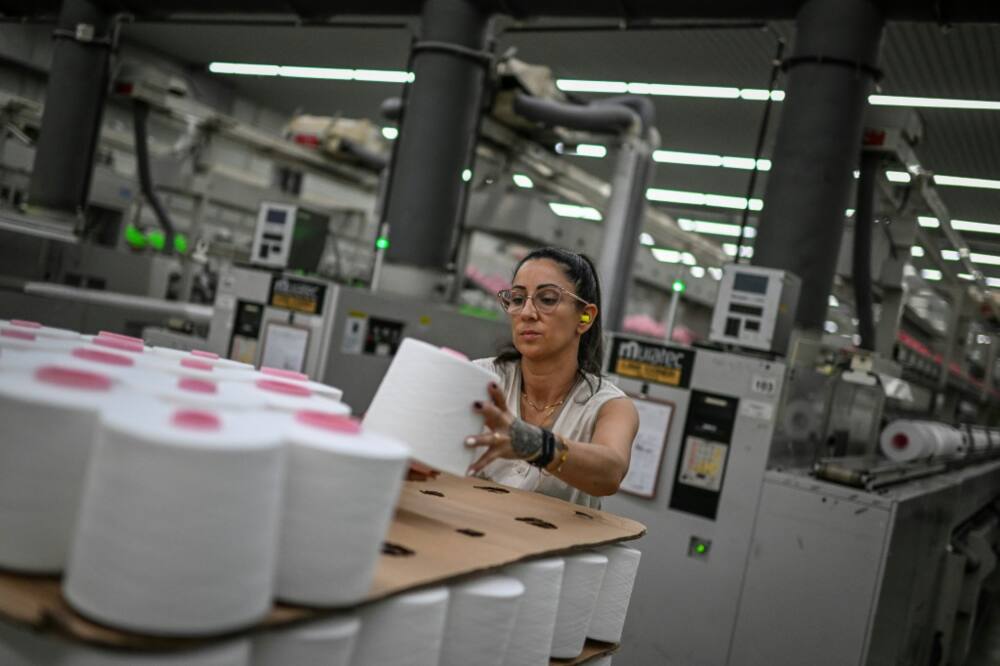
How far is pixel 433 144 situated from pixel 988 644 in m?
5.44

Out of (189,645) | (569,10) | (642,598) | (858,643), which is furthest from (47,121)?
(189,645)

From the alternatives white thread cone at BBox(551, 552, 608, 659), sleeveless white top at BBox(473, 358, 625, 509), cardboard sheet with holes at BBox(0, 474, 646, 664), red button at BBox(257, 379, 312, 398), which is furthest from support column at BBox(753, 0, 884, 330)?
red button at BBox(257, 379, 312, 398)

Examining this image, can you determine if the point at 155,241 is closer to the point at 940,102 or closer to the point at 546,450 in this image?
the point at 940,102

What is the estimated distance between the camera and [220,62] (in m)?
13.0

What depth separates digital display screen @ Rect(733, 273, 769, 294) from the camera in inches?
148

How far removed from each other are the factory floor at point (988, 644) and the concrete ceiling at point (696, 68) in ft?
15.8

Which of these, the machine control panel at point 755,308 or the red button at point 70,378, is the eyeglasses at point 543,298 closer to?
the red button at point 70,378

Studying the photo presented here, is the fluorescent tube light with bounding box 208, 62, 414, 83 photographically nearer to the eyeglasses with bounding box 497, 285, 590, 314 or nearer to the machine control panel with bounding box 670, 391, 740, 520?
the machine control panel with bounding box 670, 391, 740, 520

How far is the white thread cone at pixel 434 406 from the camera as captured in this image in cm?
135

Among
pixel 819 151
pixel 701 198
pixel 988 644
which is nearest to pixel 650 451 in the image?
pixel 819 151

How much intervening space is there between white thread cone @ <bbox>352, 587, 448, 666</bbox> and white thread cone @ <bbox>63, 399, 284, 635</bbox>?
0.88ft

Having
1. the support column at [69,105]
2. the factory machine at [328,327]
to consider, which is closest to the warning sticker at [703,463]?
the factory machine at [328,327]

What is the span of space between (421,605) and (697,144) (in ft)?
36.6

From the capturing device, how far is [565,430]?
2.11 m
